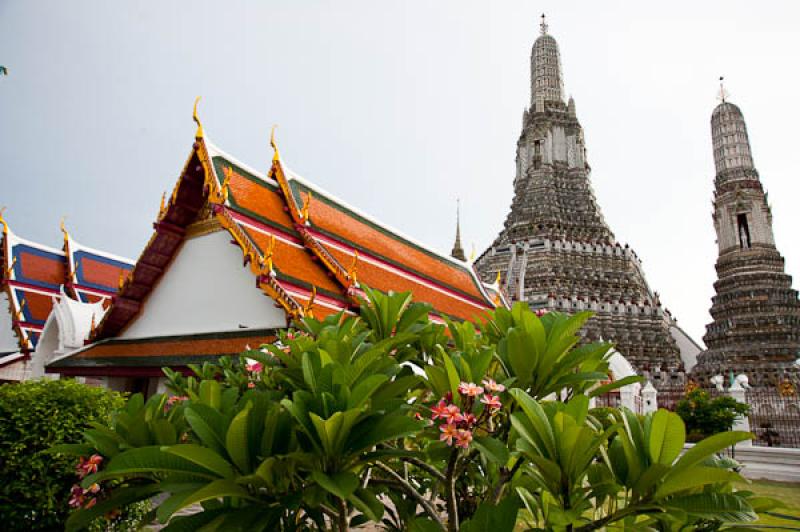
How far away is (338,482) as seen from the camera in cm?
153

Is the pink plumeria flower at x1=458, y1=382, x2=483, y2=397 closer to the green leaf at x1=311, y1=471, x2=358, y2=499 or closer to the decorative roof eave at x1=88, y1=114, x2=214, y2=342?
the green leaf at x1=311, y1=471, x2=358, y2=499

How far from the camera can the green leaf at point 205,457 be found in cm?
141

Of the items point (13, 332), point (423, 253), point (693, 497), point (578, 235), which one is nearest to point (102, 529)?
point (693, 497)

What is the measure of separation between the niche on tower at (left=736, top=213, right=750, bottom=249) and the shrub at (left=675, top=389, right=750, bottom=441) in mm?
16171

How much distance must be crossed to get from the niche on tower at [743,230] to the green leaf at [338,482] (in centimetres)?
3009

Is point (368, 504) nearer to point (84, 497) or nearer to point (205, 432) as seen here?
point (205, 432)

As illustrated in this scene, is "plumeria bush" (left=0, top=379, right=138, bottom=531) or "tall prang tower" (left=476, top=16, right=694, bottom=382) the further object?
"tall prang tower" (left=476, top=16, right=694, bottom=382)

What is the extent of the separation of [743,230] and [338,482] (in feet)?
101

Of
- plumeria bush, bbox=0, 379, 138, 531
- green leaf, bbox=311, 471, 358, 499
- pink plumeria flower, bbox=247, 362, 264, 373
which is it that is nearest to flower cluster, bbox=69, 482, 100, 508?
green leaf, bbox=311, 471, 358, 499

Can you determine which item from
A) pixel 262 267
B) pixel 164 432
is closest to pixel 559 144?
pixel 262 267

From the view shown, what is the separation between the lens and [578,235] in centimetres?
3328

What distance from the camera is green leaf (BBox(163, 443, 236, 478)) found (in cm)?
141

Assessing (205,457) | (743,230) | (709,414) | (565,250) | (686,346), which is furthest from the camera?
(686,346)

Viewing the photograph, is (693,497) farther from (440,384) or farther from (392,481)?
(392,481)
